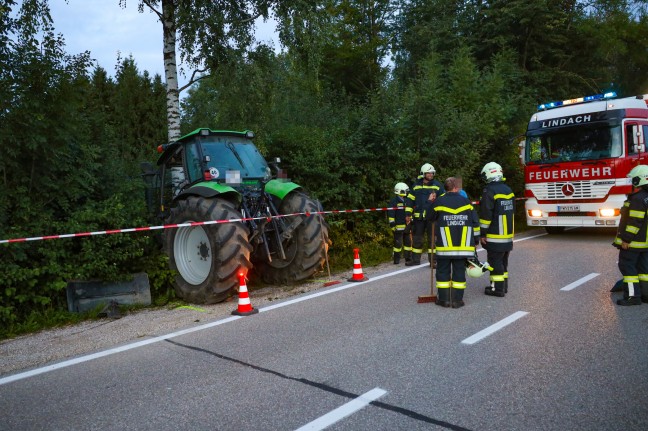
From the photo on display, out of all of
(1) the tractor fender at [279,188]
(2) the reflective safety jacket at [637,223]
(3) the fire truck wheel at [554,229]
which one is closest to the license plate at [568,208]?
(3) the fire truck wheel at [554,229]

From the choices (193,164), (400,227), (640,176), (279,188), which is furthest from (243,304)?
(640,176)

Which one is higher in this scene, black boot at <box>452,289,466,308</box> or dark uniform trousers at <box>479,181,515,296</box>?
dark uniform trousers at <box>479,181,515,296</box>

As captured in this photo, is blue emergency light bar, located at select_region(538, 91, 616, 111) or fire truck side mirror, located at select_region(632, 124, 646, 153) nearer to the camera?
fire truck side mirror, located at select_region(632, 124, 646, 153)

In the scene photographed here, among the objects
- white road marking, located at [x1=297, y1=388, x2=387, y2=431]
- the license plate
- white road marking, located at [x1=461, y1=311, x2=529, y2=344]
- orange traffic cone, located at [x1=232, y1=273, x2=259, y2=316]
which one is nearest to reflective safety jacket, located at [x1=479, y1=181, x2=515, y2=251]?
white road marking, located at [x1=461, y1=311, x2=529, y2=344]

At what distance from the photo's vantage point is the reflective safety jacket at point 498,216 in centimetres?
692

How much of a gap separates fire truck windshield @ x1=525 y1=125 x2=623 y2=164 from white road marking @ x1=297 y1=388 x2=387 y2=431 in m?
10.1

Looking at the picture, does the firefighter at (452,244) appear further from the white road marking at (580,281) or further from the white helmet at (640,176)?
the white helmet at (640,176)

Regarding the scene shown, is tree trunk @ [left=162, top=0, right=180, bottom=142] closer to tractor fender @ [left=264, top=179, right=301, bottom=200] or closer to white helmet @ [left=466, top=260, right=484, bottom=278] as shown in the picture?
tractor fender @ [left=264, top=179, right=301, bottom=200]

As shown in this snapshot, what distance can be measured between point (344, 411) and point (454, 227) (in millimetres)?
3590

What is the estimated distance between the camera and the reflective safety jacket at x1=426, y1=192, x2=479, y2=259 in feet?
20.9

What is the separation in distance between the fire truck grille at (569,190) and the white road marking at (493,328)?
6.85 metres

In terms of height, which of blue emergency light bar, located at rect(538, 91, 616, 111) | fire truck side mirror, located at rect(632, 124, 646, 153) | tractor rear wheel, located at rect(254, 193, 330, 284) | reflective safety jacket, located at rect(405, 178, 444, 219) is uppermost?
blue emergency light bar, located at rect(538, 91, 616, 111)

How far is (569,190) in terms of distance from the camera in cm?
1182

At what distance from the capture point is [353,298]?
272 inches
